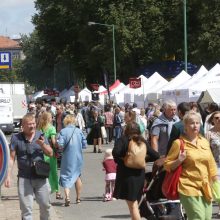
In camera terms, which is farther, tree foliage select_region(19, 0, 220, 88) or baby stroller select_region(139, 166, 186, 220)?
tree foliage select_region(19, 0, 220, 88)

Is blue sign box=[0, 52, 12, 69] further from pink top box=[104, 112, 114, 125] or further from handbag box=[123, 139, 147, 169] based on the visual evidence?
pink top box=[104, 112, 114, 125]

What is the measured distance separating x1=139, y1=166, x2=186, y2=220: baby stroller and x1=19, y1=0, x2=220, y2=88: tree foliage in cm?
4065

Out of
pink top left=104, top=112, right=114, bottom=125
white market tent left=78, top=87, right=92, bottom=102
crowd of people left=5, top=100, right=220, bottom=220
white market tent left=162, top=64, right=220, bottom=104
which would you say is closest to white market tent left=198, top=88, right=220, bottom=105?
white market tent left=162, top=64, right=220, bottom=104

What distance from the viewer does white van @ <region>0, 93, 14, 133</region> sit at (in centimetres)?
4053

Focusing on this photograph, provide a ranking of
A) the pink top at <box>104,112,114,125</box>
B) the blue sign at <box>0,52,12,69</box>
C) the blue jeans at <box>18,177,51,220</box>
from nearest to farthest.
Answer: the blue jeans at <box>18,177,51,220</box>
the blue sign at <box>0,52,12,69</box>
the pink top at <box>104,112,114,125</box>

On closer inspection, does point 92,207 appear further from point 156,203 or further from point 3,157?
point 3,157

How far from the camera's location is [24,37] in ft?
370

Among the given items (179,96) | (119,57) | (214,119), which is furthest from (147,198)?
(119,57)

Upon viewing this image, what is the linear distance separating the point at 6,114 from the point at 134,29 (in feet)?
55.4

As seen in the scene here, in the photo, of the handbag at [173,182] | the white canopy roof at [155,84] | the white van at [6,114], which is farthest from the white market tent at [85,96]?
the handbag at [173,182]

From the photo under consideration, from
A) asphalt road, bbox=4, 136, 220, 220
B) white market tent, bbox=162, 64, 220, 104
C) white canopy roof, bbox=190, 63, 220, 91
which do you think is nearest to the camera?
asphalt road, bbox=4, 136, 220, 220

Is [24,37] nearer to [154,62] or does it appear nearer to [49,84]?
[49,84]

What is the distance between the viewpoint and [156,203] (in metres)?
9.02

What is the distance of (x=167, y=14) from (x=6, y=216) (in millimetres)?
47177
